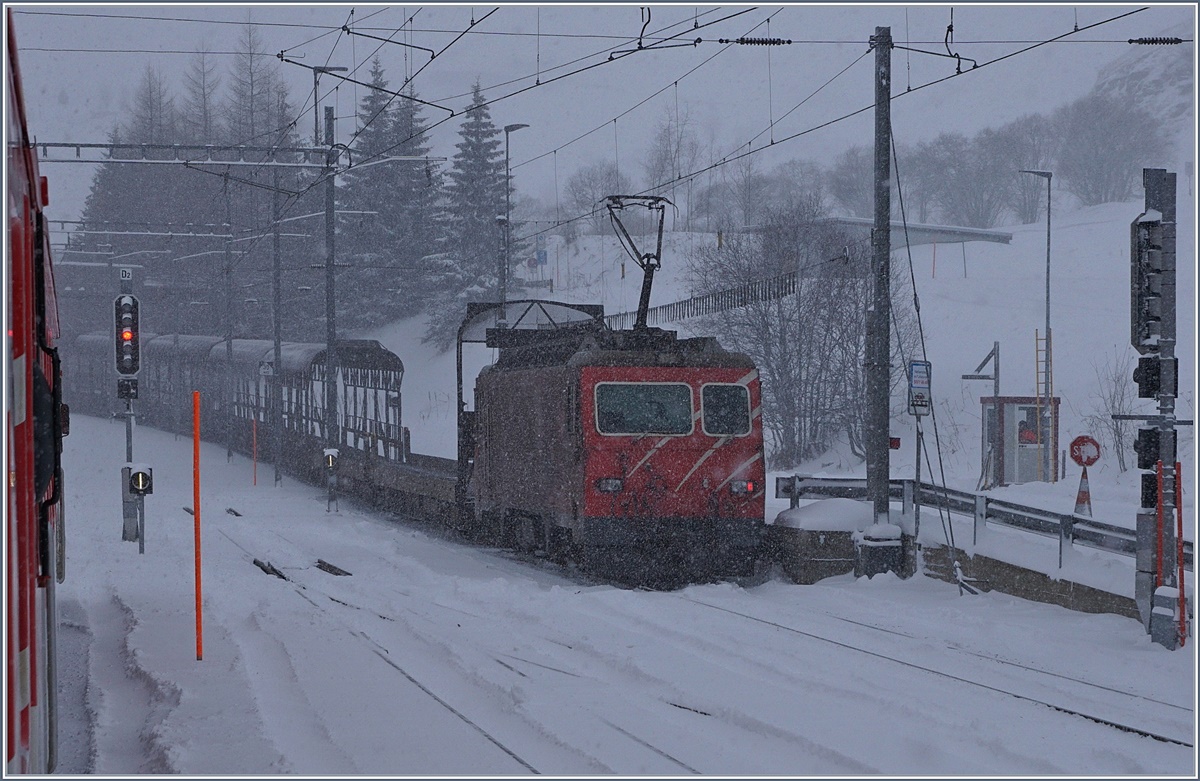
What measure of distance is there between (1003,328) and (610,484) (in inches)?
1609

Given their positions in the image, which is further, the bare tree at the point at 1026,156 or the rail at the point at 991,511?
the bare tree at the point at 1026,156

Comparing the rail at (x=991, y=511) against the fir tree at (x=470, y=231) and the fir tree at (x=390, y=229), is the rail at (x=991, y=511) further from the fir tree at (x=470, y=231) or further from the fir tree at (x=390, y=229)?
the fir tree at (x=390, y=229)

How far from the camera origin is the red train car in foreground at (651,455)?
635 inches

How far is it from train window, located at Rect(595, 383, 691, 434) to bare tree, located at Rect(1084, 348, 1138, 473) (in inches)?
639

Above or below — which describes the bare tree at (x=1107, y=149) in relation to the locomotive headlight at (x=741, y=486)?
above

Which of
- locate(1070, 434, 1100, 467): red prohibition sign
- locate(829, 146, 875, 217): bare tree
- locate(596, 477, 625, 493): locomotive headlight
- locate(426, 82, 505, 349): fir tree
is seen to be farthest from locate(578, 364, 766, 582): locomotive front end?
locate(829, 146, 875, 217): bare tree

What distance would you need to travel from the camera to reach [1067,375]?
4612 centimetres

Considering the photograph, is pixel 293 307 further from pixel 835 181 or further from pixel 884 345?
pixel 884 345

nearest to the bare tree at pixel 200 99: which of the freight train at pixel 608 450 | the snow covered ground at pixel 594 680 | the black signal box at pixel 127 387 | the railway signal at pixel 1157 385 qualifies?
the freight train at pixel 608 450

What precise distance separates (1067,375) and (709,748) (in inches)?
1623

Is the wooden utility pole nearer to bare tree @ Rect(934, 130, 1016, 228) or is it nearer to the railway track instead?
the railway track

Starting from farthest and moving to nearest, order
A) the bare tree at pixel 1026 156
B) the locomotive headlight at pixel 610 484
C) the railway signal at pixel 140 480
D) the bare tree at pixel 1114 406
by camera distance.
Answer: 1. the bare tree at pixel 1026 156
2. the bare tree at pixel 1114 406
3. the railway signal at pixel 140 480
4. the locomotive headlight at pixel 610 484

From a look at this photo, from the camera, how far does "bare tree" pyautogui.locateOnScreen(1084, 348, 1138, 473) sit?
32.8m

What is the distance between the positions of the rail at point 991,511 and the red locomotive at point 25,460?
9563 mm
